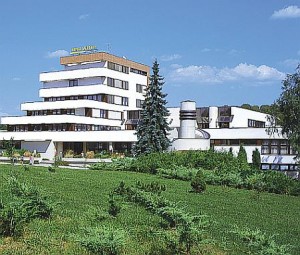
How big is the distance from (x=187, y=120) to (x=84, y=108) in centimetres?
2281

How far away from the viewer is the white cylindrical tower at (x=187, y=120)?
154ft

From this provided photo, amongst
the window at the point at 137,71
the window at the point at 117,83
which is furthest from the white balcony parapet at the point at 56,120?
the window at the point at 137,71

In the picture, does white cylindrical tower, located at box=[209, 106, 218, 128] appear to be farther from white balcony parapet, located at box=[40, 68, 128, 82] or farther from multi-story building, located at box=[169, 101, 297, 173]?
white balcony parapet, located at box=[40, 68, 128, 82]

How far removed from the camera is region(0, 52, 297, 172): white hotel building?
1959 inches

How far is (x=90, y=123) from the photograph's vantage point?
212 ft

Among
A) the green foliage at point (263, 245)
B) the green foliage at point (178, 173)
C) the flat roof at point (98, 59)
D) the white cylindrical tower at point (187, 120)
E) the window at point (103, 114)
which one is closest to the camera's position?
the green foliage at point (263, 245)

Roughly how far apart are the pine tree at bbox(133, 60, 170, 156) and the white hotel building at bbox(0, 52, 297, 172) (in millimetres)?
4890

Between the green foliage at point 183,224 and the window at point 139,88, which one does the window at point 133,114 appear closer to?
the window at point 139,88

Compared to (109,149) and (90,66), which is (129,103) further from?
(109,149)

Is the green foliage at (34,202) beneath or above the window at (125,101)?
beneath

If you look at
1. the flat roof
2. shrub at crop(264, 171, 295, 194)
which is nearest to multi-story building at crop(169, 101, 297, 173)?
the flat roof

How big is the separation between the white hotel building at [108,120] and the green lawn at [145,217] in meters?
26.1

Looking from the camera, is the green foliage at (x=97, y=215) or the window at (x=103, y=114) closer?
the green foliage at (x=97, y=215)

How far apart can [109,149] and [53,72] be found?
19265 millimetres
